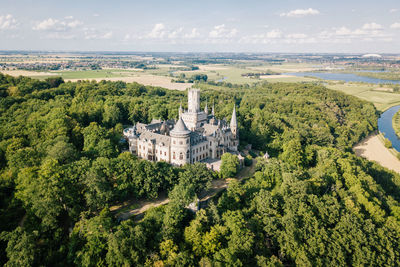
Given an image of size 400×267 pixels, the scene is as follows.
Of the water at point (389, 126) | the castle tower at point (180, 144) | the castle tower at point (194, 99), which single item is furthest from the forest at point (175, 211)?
the water at point (389, 126)

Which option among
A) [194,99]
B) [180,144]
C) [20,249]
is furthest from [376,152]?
[20,249]

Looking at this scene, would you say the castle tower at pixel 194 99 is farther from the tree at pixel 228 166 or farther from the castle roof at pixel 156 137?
the tree at pixel 228 166

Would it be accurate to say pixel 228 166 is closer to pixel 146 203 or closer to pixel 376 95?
pixel 146 203

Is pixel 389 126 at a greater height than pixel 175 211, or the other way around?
pixel 175 211

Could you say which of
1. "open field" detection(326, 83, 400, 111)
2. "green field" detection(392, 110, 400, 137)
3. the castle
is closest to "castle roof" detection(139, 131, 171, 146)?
the castle

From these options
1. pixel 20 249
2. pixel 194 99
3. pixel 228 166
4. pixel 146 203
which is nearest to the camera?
pixel 20 249

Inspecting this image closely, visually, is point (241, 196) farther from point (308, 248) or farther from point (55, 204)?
point (55, 204)

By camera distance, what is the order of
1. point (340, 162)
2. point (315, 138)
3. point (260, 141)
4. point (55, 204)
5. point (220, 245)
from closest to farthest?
1. point (220, 245)
2. point (55, 204)
3. point (340, 162)
4. point (260, 141)
5. point (315, 138)

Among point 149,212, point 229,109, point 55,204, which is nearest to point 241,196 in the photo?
point 149,212
